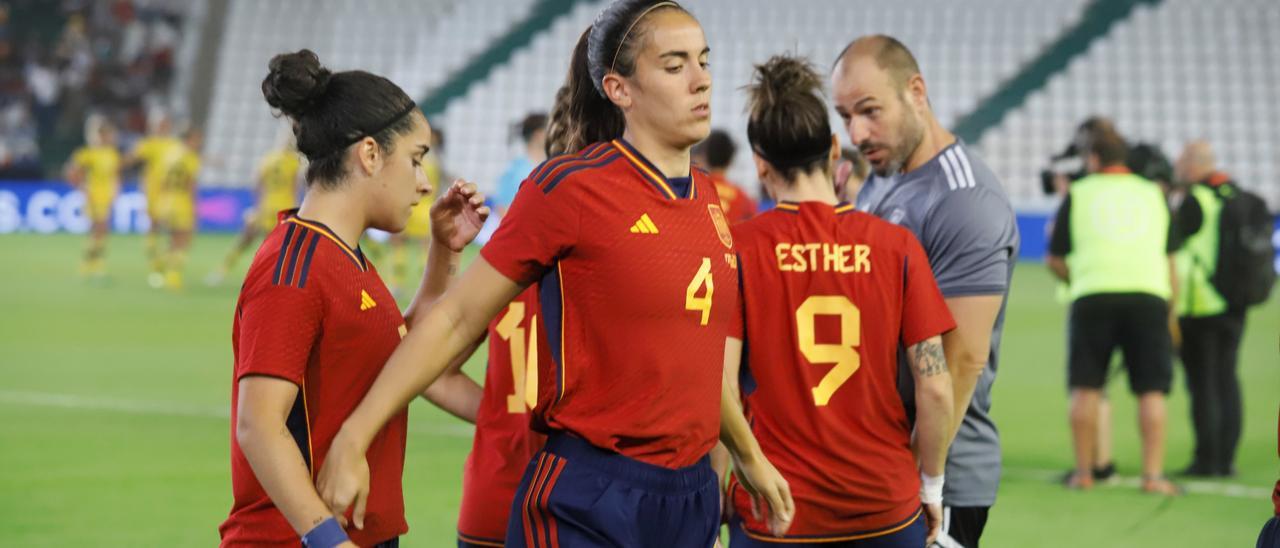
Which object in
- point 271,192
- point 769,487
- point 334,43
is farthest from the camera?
point 334,43

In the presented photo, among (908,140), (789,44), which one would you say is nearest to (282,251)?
(908,140)

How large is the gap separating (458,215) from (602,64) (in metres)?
0.54

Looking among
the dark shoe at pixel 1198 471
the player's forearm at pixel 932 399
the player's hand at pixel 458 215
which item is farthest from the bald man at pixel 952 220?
the dark shoe at pixel 1198 471

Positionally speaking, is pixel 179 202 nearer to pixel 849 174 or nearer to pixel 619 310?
pixel 849 174

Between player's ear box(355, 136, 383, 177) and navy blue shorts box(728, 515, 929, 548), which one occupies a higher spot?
player's ear box(355, 136, 383, 177)

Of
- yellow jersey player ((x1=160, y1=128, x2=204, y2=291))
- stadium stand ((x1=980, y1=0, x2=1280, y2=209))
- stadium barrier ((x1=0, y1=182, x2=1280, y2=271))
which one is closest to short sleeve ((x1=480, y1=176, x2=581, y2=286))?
yellow jersey player ((x1=160, y1=128, x2=204, y2=291))

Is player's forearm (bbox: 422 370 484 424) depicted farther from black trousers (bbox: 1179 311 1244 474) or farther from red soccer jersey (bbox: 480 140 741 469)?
black trousers (bbox: 1179 311 1244 474)

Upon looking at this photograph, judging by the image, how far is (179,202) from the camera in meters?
20.6

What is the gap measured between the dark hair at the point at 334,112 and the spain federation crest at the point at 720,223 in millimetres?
703

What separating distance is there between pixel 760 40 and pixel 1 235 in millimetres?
16189

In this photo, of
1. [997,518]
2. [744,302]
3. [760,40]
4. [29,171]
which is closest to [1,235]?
[29,171]

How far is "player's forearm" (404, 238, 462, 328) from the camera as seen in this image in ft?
11.6

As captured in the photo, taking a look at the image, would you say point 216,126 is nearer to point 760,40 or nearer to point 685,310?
point 760,40

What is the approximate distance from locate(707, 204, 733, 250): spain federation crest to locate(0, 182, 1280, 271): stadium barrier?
28563mm
